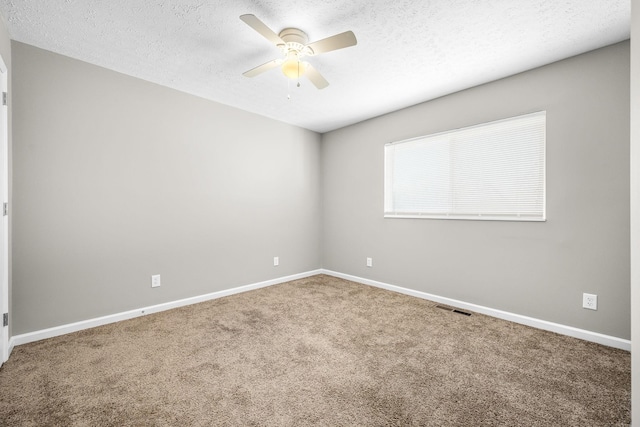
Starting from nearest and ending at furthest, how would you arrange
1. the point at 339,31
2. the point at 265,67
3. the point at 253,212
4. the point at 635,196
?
1. the point at 635,196
2. the point at 339,31
3. the point at 265,67
4. the point at 253,212

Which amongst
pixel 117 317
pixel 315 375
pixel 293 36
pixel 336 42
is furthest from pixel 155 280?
pixel 336 42

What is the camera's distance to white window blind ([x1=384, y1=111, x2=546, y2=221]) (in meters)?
2.73

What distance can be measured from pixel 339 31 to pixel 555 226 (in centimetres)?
255

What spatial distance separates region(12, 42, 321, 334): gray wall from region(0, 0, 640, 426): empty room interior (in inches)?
0.7

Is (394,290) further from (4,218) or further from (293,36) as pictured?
(4,218)

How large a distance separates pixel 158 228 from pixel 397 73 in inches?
118

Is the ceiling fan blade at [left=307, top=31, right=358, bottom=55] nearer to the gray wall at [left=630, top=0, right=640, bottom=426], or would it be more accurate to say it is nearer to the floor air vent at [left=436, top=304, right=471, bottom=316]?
the gray wall at [left=630, top=0, right=640, bottom=426]

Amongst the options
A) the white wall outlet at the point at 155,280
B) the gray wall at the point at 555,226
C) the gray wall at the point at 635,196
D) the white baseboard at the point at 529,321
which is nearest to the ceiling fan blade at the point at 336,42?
the gray wall at the point at 635,196

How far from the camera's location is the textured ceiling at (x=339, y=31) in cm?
192

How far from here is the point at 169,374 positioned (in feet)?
6.26

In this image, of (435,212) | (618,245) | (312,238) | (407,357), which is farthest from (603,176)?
(312,238)

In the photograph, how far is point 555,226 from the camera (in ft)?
8.43

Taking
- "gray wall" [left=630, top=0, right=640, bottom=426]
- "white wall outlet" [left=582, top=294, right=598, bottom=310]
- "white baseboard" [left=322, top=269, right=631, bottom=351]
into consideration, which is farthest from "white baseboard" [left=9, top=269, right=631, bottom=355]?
"gray wall" [left=630, top=0, right=640, bottom=426]

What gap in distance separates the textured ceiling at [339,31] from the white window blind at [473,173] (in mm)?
582
